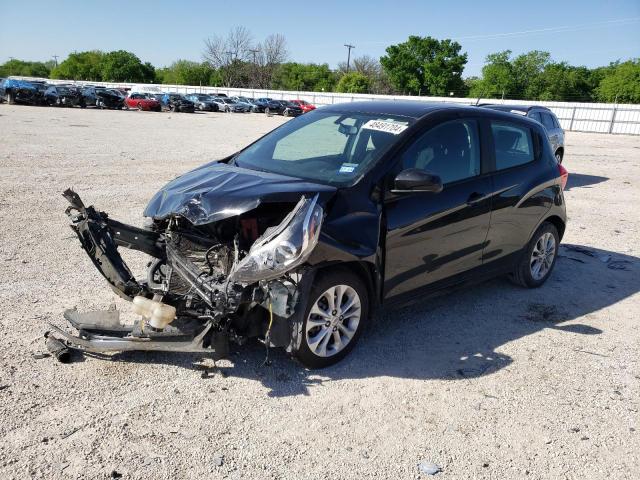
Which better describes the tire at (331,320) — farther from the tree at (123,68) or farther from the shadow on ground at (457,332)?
the tree at (123,68)

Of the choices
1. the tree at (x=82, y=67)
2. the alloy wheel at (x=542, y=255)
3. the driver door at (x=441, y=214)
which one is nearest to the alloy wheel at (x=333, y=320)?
the driver door at (x=441, y=214)

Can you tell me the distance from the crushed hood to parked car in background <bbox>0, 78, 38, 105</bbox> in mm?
37488

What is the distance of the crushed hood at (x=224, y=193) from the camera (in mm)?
3574

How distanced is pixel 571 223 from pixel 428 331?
5465 millimetres

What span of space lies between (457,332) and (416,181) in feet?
4.90

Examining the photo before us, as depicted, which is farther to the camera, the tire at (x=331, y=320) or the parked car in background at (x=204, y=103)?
the parked car in background at (x=204, y=103)

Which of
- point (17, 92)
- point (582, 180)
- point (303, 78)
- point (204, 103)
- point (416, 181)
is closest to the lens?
point (416, 181)

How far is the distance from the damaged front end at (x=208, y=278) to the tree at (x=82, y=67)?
11782cm

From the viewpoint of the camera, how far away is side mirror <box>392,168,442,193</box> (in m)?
3.91

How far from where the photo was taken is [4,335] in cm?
409

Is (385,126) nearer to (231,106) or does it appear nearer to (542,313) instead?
(542,313)

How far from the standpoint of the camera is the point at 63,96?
37.7m

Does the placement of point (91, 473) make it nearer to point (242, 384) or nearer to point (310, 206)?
point (242, 384)

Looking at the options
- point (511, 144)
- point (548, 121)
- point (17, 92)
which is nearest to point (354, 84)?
point (17, 92)
